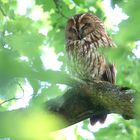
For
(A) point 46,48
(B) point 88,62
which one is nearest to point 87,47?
(B) point 88,62

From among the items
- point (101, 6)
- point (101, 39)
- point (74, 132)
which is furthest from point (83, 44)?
point (74, 132)

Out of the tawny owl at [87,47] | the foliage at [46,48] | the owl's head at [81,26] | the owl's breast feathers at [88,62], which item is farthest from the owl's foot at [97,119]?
the owl's head at [81,26]

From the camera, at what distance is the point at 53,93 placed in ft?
6.73

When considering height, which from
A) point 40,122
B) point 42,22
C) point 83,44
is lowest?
point 40,122

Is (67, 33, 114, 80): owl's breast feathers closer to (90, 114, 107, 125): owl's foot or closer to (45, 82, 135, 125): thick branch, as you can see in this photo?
(90, 114, 107, 125): owl's foot

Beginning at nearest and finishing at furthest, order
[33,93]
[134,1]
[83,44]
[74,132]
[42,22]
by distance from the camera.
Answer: [134,1]
[33,93]
[74,132]
[83,44]
[42,22]

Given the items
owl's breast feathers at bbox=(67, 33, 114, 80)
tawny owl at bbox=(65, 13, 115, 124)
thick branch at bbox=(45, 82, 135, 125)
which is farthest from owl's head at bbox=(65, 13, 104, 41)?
thick branch at bbox=(45, 82, 135, 125)

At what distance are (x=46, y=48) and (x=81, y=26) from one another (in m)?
0.54

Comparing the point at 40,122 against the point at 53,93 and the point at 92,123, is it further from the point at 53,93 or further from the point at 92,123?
the point at 92,123

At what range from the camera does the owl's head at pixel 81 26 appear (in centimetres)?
493

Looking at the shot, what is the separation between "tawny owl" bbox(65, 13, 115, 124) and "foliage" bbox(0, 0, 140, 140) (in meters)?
0.11

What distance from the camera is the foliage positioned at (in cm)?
92

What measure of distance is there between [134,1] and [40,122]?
406 millimetres

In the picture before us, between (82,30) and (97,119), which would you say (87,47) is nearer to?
(82,30)
